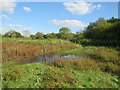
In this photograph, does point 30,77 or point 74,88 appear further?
point 30,77

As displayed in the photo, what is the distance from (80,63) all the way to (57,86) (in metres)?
3.20

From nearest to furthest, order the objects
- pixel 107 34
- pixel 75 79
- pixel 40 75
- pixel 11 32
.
Result: pixel 75 79, pixel 40 75, pixel 107 34, pixel 11 32

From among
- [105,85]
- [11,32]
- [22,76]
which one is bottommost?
[105,85]

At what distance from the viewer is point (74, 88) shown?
4.58 m

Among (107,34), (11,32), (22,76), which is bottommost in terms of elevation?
(22,76)

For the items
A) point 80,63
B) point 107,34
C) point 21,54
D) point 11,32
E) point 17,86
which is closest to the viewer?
point 17,86

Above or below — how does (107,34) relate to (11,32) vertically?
below

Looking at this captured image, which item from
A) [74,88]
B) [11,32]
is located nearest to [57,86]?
[74,88]

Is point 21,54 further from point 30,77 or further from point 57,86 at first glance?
point 57,86

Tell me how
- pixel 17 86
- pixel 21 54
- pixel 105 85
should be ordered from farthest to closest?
pixel 21 54 < pixel 105 85 < pixel 17 86

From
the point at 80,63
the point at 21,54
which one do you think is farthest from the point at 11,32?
the point at 80,63

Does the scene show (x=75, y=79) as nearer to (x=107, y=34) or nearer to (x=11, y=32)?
(x=107, y=34)

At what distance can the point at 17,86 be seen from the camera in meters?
4.55

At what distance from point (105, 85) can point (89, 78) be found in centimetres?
89
